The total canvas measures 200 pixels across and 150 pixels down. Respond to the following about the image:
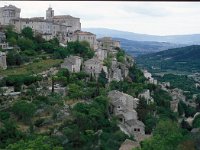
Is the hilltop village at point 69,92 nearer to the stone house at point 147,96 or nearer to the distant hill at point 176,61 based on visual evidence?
the stone house at point 147,96

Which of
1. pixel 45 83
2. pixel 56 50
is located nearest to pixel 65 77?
pixel 45 83

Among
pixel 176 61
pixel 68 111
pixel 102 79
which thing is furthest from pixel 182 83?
pixel 176 61

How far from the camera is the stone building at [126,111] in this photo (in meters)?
13.3

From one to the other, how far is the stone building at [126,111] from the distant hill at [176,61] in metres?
23.0

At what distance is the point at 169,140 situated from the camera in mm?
9922

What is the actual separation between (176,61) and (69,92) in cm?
3477

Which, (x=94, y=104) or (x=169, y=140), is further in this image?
(x=94, y=104)

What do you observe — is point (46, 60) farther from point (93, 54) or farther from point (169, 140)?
point (169, 140)

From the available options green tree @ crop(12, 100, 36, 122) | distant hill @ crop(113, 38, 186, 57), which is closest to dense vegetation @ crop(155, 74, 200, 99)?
green tree @ crop(12, 100, 36, 122)

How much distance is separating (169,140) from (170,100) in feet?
29.0

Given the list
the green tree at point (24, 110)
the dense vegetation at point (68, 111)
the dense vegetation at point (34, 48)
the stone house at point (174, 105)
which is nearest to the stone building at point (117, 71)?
the dense vegetation at point (68, 111)

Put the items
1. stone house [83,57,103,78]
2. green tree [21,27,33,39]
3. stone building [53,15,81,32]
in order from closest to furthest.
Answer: stone house [83,57,103,78]
green tree [21,27,33,39]
stone building [53,15,81,32]

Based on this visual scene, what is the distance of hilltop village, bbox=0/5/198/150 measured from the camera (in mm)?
11055

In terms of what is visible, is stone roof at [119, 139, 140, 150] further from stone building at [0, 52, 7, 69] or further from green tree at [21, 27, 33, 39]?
green tree at [21, 27, 33, 39]
